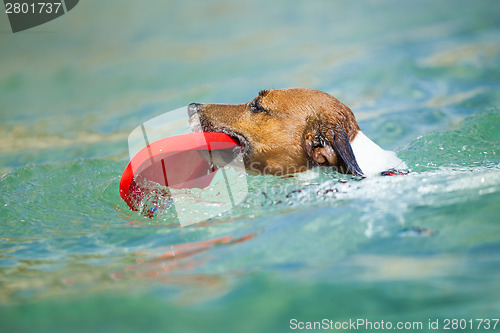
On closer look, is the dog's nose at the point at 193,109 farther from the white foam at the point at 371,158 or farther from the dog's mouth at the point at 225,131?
the white foam at the point at 371,158

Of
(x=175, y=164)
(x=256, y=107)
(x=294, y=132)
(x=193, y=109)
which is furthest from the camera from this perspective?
(x=193, y=109)

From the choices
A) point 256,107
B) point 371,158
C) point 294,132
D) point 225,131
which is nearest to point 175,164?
point 225,131

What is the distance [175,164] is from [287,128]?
40.8 inches

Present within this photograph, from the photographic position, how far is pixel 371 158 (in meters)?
4.37

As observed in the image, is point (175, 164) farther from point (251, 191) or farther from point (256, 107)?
point (256, 107)

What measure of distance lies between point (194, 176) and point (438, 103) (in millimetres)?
5355

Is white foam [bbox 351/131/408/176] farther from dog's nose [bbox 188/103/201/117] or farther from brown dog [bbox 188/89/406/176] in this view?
dog's nose [bbox 188/103/201/117]

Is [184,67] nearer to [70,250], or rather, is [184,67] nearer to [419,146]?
[419,146]

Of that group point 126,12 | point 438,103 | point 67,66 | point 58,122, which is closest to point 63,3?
point 126,12

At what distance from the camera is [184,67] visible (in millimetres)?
10562

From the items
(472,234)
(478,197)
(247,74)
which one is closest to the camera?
(472,234)

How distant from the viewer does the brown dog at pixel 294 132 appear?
4312 millimetres

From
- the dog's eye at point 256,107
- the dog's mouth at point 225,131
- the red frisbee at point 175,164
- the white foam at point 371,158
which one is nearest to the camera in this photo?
the red frisbee at point 175,164

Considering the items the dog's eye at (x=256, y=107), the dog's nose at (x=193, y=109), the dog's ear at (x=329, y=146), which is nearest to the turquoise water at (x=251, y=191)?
the dog's ear at (x=329, y=146)
